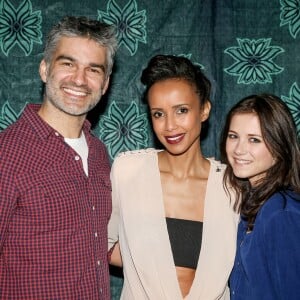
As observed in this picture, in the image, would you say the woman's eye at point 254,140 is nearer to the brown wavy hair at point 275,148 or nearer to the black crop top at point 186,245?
the brown wavy hair at point 275,148

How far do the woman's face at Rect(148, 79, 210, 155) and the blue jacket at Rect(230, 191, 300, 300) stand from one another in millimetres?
513

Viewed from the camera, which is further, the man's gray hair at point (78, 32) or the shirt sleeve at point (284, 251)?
the man's gray hair at point (78, 32)

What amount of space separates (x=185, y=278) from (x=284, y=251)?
57 cm

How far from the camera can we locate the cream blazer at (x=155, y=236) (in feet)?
6.06

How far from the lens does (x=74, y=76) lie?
174 centimetres

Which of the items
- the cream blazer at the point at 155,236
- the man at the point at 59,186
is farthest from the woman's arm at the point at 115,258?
the man at the point at 59,186

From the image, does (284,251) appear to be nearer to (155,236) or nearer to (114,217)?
(155,236)

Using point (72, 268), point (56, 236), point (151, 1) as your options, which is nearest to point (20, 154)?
A: point (56, 236)

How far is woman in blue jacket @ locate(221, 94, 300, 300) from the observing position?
154cm

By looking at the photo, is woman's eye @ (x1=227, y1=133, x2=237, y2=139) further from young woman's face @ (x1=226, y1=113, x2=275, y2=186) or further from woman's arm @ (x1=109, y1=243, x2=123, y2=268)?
woman's arm @ (x1=109, y1=243, x2=123, y2=268)

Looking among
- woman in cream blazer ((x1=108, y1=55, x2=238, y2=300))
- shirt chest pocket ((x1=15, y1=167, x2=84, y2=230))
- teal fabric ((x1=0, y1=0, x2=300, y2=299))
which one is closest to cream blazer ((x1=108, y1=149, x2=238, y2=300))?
woman in cream blazer ((x1=108, y1=55, x2=238, y2=300))

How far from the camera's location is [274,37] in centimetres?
252

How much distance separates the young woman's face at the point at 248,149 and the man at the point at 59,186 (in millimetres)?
637

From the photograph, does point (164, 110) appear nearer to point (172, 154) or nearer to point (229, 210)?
point (172, 154)
